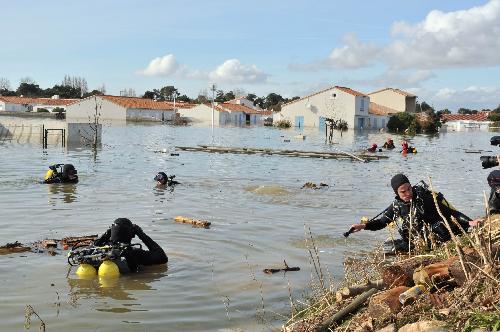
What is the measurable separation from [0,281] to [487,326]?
6.74m

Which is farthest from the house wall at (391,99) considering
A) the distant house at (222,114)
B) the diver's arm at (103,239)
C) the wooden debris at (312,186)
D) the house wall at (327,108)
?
the diver's arm at (103,239)

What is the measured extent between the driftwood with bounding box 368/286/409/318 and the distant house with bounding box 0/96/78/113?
105581 millimetres

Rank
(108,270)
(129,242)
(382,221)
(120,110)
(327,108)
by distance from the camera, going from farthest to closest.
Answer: (120,110), (327,108), (129,242), (108,270), (382,221)

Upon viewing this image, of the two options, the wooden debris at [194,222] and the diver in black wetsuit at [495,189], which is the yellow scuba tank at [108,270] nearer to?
the wooden debris at [194,222]

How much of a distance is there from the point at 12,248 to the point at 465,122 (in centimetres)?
11360

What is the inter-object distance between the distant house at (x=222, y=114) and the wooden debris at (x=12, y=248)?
88.8 meters

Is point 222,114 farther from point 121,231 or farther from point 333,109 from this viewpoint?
point 121,231

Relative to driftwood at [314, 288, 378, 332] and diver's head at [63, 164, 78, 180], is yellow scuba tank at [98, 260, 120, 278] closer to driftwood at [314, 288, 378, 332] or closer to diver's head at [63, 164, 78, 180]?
driftwood at [314, 288, 378, 332]

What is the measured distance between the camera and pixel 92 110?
95.5 meters

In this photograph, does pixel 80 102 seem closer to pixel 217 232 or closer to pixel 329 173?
pixel 329 173

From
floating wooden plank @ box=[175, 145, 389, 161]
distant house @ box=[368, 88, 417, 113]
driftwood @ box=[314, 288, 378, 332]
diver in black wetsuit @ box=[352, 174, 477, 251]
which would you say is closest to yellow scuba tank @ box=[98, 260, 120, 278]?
diver in black wetsuit @ box=[352, 174, 477, 251]

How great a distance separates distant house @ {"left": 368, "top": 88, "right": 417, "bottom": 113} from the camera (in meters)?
102

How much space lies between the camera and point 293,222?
14031 mm

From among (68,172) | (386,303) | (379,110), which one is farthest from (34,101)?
(386,303)
